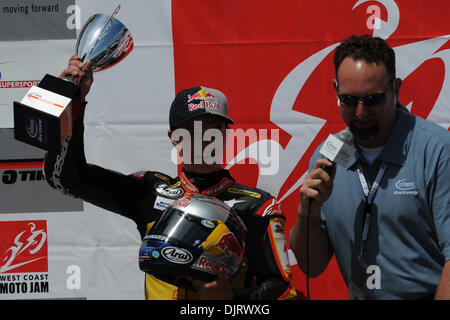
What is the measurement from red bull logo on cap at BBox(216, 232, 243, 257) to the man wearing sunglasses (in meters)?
0.24

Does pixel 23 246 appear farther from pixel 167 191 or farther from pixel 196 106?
pixel 196 106

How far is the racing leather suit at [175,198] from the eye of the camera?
213 cm

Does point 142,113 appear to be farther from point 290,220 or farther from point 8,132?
point 290,220

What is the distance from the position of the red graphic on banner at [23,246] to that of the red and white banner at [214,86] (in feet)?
0.15

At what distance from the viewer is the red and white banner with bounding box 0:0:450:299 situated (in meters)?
3.05

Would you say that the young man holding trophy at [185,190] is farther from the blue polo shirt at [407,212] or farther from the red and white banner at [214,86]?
the red and white banner at [214,86]

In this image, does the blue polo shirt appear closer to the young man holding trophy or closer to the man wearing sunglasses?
the man wearing sunglasses

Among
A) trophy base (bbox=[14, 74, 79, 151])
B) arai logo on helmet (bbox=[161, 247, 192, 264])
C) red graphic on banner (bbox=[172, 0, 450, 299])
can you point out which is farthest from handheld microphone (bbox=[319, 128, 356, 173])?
red graphic on banner (bbox=[172, 0, 450, 299])

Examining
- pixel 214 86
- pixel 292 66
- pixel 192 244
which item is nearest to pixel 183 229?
pixel 192 244

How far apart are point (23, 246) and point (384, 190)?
2.19m

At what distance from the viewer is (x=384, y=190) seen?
6.05 feet

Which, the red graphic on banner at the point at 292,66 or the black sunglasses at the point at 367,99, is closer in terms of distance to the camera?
the black sunglasses at the point at 367,99

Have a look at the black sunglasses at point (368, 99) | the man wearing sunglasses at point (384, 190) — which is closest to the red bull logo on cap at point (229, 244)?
the man wearing sunglasses at point (384, 190)

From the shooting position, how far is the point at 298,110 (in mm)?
3102
